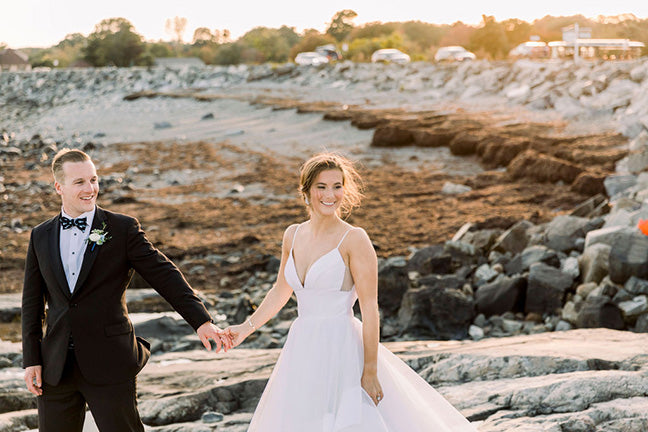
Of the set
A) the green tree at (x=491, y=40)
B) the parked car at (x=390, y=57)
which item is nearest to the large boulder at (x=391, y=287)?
the parked car at (x=390, y=57)

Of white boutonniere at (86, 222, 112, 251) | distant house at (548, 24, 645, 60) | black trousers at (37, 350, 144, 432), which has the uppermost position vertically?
distant house at (548, 24, 645, 60)

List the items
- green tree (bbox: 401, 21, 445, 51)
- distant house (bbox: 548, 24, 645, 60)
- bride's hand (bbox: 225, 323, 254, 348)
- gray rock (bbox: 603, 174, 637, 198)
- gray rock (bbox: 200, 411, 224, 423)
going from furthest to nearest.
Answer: green tree (bbox: 401, 21, 445, 51) < distant house (bbox: 548, 24, 645, 60) < gray rock (bbox: 603, 174, 637, 198) < gray rock (bbox: 200, 411, 224, 423) < bride's hand (bbox: 225, 323, 254, 348)

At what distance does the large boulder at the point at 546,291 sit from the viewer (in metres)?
9.68

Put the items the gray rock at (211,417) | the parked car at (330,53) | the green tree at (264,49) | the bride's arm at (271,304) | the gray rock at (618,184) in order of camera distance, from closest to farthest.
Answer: the bride's arm at (271,304), the gray rock at (211,417), the gray rock at (618,184), the parked car at (330,53), the green tree at (264,49)

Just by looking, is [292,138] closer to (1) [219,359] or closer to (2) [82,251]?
(1) [219,359]

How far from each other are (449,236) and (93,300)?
11386 millimetres

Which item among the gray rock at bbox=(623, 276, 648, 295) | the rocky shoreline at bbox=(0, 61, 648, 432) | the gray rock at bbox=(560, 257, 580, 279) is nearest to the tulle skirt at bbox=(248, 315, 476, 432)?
the rocky shoreline at bbox=(0, 61, 648, 432)

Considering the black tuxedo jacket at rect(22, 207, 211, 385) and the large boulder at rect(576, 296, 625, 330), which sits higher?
the black tuxedo jacket at rect(22, 207, 211, 385)

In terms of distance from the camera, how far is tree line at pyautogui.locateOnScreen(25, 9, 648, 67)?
1938 inches

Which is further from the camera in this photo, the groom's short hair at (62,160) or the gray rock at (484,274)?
the gray rock at (484,274)

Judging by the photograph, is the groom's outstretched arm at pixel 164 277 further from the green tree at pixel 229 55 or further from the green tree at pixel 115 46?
the green tree at pixel 115 46

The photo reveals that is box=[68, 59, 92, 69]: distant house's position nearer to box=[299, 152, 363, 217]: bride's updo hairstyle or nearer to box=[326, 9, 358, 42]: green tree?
box=[326, 9, 358, 42]: green tree

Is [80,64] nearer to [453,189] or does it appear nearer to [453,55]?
[453,55]

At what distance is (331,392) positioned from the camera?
138 inches
